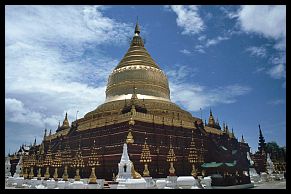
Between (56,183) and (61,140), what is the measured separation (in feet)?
35.8

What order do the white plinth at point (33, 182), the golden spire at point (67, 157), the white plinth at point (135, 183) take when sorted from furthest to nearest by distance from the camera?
the golden spire at point (67, 157) < the white plinth at point (33, 182) < the white plinth at point (135, 183)

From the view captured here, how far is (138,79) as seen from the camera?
118 ft

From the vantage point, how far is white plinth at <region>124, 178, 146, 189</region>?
1838cm

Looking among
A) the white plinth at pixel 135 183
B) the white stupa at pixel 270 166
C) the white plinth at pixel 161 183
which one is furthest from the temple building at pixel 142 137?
the white stupa at pixel 270 166

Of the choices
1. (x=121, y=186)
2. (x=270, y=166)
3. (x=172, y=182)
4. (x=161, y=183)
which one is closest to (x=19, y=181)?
(x=121, y=186)

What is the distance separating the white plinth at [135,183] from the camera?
18.4 m

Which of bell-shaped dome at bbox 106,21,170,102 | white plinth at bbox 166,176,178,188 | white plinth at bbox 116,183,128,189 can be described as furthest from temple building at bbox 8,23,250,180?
white plinth at bbox 116,183,128,189

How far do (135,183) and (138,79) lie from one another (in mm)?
18927

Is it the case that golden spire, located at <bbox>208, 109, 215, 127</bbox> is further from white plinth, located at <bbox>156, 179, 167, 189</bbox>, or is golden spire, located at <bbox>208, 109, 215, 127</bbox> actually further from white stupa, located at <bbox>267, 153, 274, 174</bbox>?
white plinth, located at <bbox>156, 179, 167, 189</bbox>

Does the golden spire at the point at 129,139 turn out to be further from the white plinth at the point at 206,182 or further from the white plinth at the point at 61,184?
the white plinth at the point at 206,182

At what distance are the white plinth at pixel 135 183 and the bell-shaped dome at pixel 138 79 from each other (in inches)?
617

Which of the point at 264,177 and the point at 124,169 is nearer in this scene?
the point at 124,169

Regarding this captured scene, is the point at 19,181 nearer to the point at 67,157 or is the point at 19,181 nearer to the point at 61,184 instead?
the point at 67,157

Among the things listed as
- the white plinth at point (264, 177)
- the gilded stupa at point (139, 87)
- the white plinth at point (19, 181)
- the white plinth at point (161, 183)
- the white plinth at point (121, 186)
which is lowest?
the white plinth at point (264, 177)
